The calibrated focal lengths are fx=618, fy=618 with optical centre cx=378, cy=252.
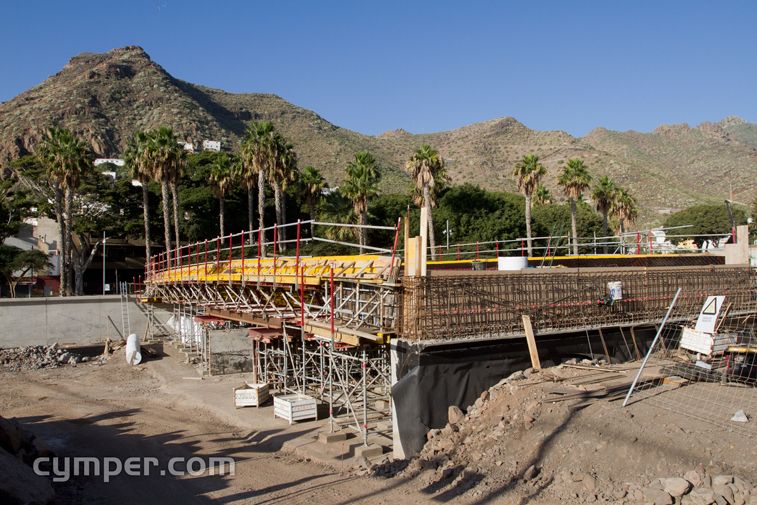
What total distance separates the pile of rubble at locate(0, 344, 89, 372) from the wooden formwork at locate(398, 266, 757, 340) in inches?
971

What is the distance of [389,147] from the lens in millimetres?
157250

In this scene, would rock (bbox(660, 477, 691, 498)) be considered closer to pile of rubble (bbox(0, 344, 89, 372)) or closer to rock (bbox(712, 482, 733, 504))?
rock (bbox(712, 482, 733, 504))

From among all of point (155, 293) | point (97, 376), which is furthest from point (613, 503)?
point (155, 293)

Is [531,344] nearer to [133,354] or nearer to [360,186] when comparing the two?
[133,354]

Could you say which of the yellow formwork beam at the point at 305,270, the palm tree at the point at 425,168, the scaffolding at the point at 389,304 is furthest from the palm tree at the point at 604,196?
Answer: the yellow formwork beam at the point at 305,270

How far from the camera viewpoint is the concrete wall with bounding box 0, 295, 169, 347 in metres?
32.7

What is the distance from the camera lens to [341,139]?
156 metres

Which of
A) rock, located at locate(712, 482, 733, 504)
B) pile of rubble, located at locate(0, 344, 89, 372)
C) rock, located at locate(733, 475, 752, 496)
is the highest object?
rock, located at locate(733, 475, 752, 496)

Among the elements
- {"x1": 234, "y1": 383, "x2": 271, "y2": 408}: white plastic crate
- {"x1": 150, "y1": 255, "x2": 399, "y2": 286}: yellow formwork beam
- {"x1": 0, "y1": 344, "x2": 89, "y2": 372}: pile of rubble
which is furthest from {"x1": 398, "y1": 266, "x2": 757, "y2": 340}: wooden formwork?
{"x1": 0, "y1": 344, "x2": 89, "y2": 372}: pile of rubble

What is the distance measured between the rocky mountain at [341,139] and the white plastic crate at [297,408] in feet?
282

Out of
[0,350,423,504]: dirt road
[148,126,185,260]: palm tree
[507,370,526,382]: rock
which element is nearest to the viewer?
[0,350,423,504]: dirt road

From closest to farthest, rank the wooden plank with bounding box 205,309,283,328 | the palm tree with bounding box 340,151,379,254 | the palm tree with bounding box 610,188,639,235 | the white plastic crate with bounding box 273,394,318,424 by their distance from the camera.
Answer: the white plastic crate with bounding box 273,394,318,424
the wooden plank with bounding box 205,309,283,328
the palm tree with bounding box 340,151,379,254
the palm tree with bounding box 610,188,639,235

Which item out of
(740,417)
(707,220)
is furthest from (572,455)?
(707,220)

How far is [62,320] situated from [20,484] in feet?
89.7
